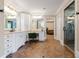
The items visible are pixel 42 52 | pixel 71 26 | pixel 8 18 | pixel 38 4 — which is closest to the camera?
pixel 42 52

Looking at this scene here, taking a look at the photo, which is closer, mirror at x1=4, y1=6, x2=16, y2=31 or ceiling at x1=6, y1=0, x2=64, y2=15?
mirror at x1=4, y1=6, x2=16, y2=31

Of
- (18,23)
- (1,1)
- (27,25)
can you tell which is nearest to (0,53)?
(1,1)

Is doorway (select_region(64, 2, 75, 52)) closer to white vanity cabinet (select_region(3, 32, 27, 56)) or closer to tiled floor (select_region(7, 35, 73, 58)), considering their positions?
tiled floor (select_region(7, 35, 73, 58))

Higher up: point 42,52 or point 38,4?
point 38,4

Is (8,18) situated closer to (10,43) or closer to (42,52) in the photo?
(10,43)

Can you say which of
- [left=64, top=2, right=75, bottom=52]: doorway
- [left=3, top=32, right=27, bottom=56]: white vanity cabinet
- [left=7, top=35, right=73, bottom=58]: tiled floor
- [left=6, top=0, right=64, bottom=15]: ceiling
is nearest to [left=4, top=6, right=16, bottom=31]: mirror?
[left=6, top=0, right=64, bottom=15]: ceiling

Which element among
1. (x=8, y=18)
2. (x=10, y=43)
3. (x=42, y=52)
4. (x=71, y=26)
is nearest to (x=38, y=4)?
(x=8, y=18)

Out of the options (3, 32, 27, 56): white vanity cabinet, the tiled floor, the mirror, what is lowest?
the tiled floor

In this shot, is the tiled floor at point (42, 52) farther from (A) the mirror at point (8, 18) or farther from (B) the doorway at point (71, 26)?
(A) the mirror at point (8, 18)

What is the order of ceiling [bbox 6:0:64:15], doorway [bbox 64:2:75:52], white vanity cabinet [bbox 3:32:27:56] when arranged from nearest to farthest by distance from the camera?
white vanity cabinet [bbox 3:32:27:56]
doorway [bbox 64:2:75:52]
ceiling [bbox 6:0:64:15]

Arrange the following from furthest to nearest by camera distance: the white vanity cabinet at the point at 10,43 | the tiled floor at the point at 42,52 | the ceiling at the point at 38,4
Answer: the ceiling at the point at 38,4 → the tiled floor at the point at 42,52 → the white vanity cabinet at the point at 10,43

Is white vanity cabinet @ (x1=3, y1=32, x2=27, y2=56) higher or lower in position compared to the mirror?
lower

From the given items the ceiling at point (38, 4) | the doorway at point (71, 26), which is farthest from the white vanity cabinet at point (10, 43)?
the doorway at point (71, 26)

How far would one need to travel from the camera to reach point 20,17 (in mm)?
8406
